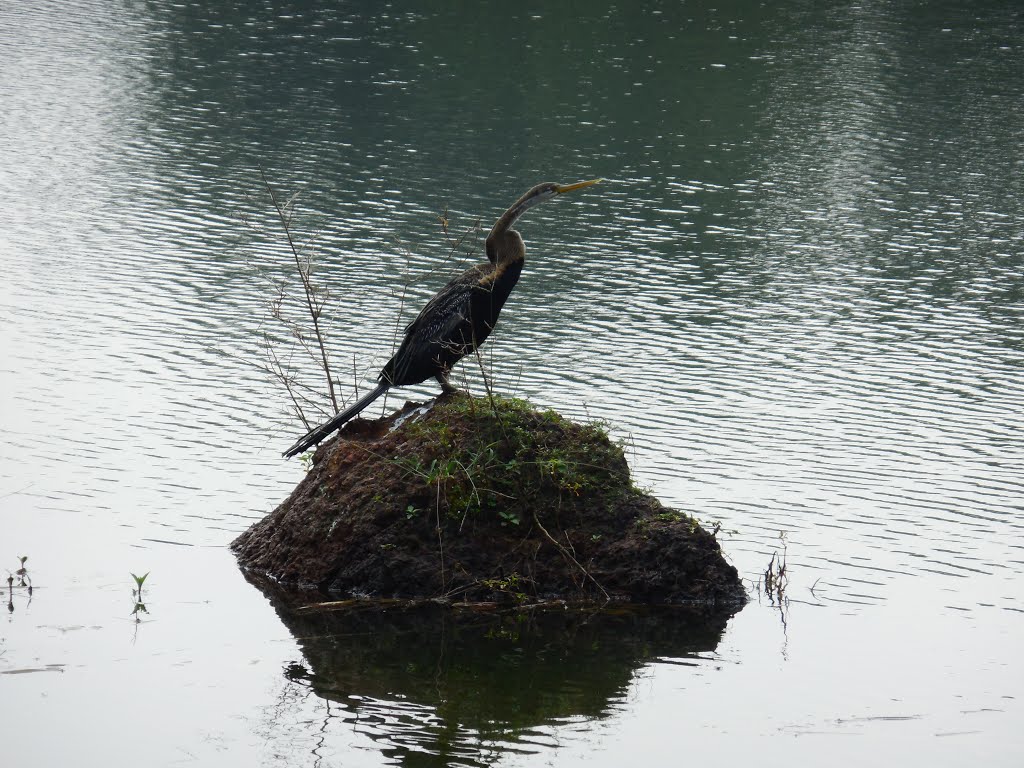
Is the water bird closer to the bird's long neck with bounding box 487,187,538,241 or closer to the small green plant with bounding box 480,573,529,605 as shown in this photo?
the bird's long neck with bounding box 487,187,538,241

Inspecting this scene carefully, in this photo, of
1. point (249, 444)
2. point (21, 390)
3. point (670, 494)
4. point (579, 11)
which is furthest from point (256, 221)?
point (579, 11)

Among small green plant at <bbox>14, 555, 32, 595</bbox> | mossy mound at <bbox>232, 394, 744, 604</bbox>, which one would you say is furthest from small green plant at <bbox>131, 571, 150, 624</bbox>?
mossy mound at <bbox>232, 394, 744, 604</bbox>

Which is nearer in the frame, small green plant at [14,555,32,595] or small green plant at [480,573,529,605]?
small green plant at [480,573,529,605]

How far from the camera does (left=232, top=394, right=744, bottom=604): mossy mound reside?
10.4 meters

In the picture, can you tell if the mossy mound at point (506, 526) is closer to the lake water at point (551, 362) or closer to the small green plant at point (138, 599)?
the lake water at point (551, 362)

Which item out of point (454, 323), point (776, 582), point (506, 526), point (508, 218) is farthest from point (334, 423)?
point (776, 582)

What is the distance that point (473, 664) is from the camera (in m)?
9.52

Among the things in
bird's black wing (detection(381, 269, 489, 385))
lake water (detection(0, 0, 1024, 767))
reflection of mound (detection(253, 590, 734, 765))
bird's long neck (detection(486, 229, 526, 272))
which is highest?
bird's long neck (detection(486, 229, 526, 272))

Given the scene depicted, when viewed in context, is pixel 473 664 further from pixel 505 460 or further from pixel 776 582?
pixel 776 582

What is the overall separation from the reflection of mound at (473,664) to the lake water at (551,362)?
33mm

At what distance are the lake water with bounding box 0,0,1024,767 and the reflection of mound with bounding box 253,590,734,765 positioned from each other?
0.11ft

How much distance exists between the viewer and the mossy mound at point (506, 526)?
10.4m

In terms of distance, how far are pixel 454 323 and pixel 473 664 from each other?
272cm

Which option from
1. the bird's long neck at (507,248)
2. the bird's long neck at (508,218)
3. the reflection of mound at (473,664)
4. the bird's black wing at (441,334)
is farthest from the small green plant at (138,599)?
the bird's long neck at (508,218)
